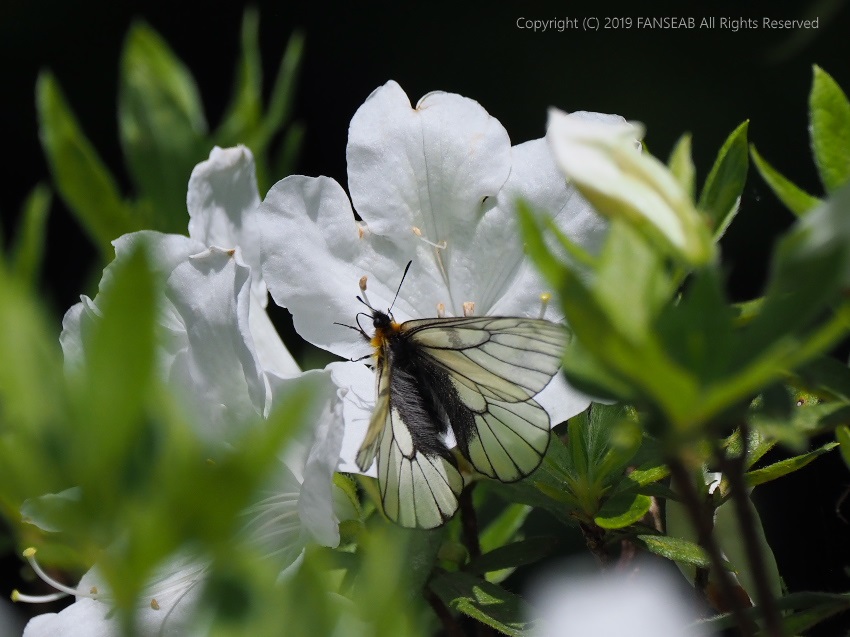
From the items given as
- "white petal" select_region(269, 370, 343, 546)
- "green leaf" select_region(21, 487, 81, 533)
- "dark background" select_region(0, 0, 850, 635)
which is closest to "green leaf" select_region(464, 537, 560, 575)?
"white petal" select_region(269, 370, 343, 546)

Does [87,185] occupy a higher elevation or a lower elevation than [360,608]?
higher

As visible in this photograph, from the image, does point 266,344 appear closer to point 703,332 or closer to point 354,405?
point 354,405

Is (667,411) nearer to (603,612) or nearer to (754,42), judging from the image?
(603,612)

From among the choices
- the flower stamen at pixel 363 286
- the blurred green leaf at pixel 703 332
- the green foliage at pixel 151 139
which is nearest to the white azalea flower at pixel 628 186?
the blurred green leaf at pixel 703 332

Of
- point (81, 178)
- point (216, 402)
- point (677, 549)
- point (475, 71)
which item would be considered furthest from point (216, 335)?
point (475, 71)

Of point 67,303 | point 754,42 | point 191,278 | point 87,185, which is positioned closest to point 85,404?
point 191,278

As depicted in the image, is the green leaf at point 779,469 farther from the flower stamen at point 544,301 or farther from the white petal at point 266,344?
the white petal at point 266,344

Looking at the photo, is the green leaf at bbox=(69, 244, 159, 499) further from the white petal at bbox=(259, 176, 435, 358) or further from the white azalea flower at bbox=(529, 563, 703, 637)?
the white petal at bbox=(259, 176, 435, 358)
